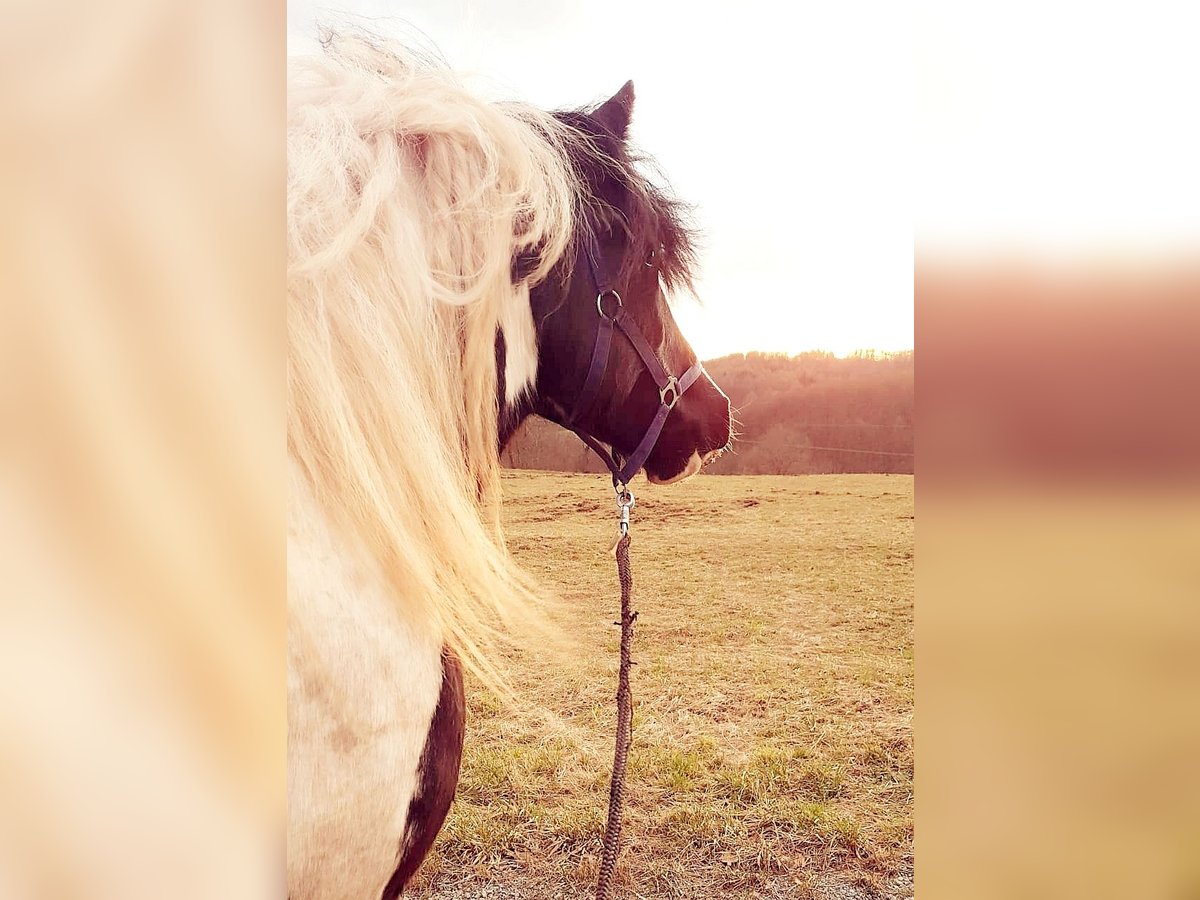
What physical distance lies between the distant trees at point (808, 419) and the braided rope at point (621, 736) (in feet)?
0.52

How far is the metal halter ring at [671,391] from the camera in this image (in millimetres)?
946

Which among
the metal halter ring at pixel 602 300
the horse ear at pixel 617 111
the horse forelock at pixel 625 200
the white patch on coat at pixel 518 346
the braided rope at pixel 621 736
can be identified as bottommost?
the braided rope at pixel 621 736

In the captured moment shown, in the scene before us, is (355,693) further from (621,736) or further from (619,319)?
(619,319)

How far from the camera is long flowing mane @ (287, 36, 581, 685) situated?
31.0 inches

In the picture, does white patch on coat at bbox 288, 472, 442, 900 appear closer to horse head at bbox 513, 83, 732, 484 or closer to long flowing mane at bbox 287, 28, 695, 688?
long flowing mane at bbox 287, 28, 695, 688

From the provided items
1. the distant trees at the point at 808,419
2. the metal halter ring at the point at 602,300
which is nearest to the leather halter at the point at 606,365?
the metal halter ring at the point at 602,300

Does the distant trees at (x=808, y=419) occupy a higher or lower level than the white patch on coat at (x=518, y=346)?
lower

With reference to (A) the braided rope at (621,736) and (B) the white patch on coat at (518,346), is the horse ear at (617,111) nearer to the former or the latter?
(B) the white patch on coat at (518,346)
